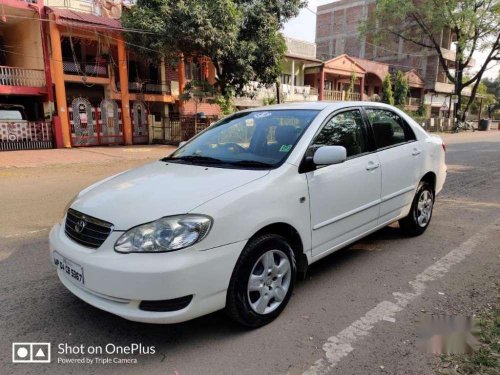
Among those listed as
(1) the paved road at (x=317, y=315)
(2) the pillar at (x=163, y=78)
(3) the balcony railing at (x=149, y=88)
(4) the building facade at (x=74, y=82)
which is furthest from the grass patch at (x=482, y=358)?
(2) the pillar at (x=163, y=78)

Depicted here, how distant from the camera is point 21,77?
17.8 metres

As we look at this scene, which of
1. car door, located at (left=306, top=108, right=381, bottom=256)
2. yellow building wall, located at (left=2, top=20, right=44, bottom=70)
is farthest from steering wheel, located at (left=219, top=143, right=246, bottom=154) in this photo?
yellow building wall, located at (left=2, top=20, right=44, bottom=70)

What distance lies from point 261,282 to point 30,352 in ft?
5.31

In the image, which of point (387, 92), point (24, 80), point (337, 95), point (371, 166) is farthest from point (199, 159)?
point (387, 92)

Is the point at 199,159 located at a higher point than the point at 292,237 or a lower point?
higher

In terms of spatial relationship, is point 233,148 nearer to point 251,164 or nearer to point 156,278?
point 251,164

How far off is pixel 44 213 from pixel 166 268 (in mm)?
4694

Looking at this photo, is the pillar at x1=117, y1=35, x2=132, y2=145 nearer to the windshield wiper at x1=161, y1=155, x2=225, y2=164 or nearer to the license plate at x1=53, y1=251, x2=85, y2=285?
the windshield wiper at x1=161, y1=155, x2=225, y2=164

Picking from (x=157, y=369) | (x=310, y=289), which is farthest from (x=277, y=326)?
(x=157, y=369)

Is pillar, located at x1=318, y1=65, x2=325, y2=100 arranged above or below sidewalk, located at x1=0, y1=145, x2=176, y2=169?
above

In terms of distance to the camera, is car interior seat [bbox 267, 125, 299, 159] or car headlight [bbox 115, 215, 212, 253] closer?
car headlight [bbox 115, 215, 212, 253]

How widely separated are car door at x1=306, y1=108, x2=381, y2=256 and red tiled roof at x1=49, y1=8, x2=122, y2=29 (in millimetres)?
17038

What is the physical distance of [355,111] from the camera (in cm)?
402

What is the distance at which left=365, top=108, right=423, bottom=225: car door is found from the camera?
4148mm
